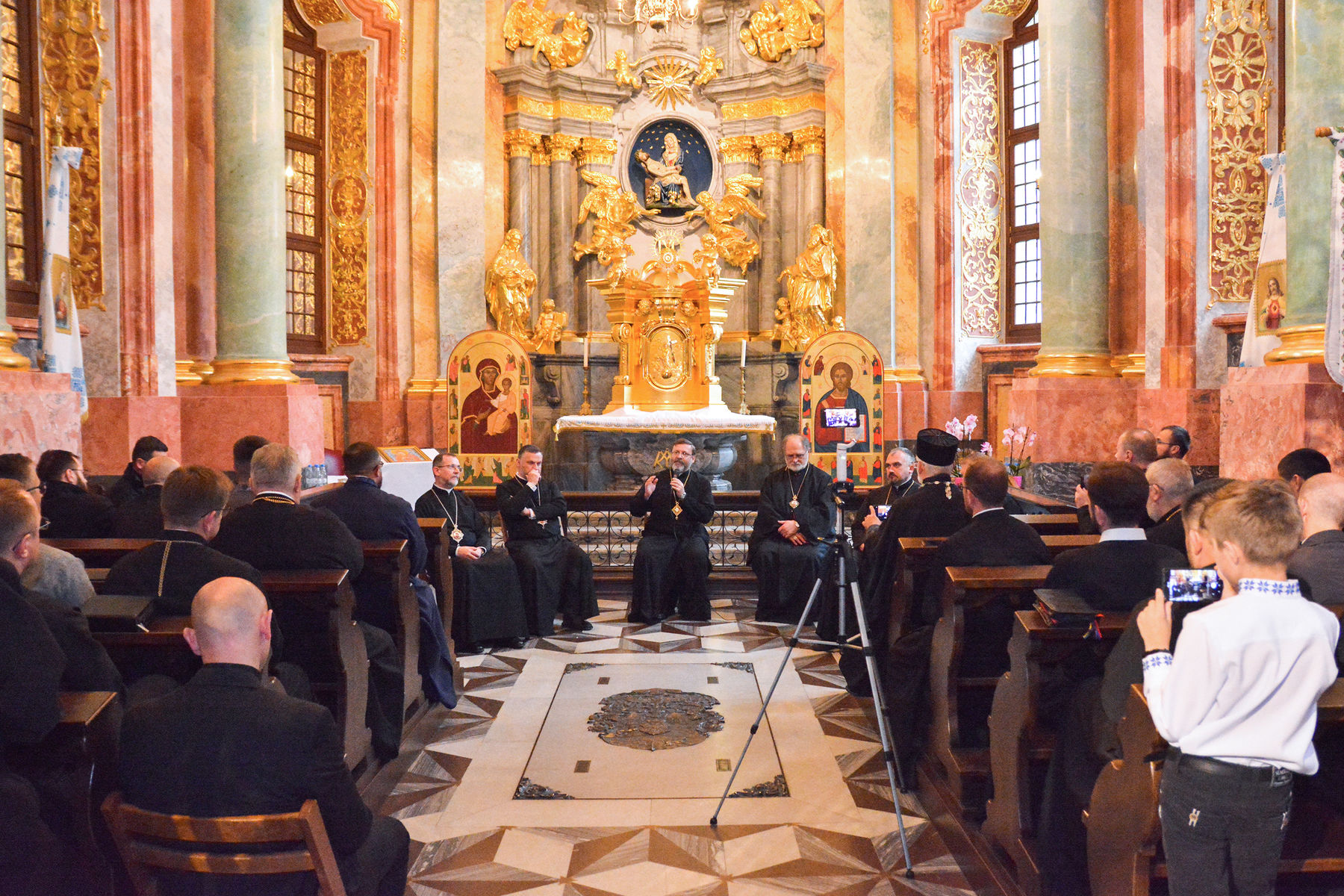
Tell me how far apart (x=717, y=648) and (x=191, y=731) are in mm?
5202

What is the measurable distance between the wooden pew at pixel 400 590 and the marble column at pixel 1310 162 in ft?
16.5

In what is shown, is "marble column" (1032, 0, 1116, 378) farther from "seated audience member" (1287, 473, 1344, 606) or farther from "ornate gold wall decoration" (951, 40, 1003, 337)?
"seated audience member" (1287, 473, 1344, 606)

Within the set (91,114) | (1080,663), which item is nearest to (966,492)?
(1080,663)

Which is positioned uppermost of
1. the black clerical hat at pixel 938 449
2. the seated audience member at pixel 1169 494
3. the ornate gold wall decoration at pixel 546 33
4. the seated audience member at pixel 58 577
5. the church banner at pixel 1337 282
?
the ornate gold wall decoration at pixel 546 33

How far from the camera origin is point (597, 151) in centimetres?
1435

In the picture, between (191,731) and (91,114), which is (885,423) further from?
(191,731)

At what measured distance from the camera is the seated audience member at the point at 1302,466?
4668 mm

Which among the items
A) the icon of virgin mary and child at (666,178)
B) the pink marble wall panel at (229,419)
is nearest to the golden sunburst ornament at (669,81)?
the icon of virgin mary and child at (666,178)

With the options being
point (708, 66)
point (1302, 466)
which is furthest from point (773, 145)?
point (1302, 466)

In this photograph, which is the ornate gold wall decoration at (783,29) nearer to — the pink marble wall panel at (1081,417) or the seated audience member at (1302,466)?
the pink marble wall panel at (1081,417)

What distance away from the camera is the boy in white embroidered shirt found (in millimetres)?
2312

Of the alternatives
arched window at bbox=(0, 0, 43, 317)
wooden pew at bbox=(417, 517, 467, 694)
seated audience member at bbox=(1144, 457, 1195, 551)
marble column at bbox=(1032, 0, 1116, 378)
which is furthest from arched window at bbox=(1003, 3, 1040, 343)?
arched window at bbox=(0, 0, 43, 317)

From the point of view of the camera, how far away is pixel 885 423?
13.1 m

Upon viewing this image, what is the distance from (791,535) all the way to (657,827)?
405 centimetres
